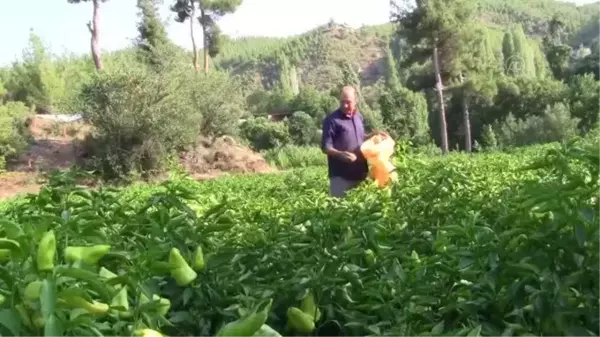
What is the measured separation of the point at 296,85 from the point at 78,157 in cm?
6114

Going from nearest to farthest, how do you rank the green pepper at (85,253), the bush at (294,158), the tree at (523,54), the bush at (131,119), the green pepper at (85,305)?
the green pepper at (85,305)
the green pepper at (85,253)
the bush at (131,119)
the bush at (294,158)
the tree at (523,54)

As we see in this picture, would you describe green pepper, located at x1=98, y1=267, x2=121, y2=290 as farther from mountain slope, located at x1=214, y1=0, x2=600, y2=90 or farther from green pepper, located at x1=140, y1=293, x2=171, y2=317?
mountain slope, located at x1=214, y1=0, x2=600, y2=90

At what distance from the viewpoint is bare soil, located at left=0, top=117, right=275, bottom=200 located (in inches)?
899

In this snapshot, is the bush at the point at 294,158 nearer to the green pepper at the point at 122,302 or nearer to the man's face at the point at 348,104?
the man's face at the point at 348,104

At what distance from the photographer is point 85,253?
3.44 ft

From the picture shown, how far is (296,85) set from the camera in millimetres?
83312

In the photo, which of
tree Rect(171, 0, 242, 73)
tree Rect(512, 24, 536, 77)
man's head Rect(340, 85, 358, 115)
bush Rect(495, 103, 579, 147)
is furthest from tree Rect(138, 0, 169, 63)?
tree Rect(512, 24, 536, 77)

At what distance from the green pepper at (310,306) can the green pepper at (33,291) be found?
0.50 m

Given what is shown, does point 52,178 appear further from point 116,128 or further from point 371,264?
point 116,128

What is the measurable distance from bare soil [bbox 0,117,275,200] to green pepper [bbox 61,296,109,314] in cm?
2147

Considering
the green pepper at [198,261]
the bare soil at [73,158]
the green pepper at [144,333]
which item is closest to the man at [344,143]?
the green pepper at [198,261]

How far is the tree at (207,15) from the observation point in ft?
108

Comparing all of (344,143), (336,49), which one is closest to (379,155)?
(344,143)

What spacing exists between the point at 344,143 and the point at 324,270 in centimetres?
497
